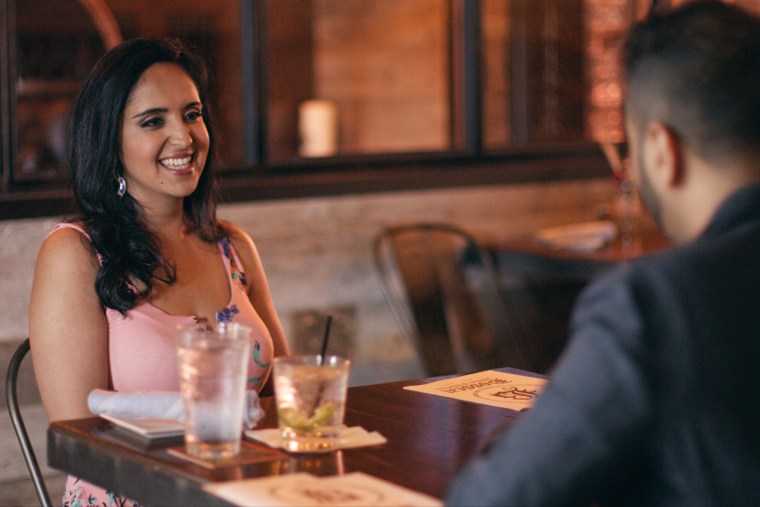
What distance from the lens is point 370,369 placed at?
4266 mm

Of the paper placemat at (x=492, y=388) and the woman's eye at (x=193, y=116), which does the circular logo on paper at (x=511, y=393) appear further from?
the woman's eye at (x=193, y=116)

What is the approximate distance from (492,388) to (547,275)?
2.09m

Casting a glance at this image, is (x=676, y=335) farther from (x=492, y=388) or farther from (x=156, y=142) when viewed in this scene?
(x=156, y=142)

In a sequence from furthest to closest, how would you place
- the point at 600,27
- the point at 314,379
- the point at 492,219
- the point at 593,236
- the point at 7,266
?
1. the point at 600,27
2. the point at 492,219
3. the point at 593,236
4. the point at 7,266
5. the point at 314,379

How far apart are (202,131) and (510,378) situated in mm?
843

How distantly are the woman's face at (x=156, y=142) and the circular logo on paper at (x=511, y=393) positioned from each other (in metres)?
0.78

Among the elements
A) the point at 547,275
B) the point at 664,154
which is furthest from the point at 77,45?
the point at 664,154

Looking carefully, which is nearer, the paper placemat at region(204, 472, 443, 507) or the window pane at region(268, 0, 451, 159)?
the paper placemat at region(204, 472, 443, 507)

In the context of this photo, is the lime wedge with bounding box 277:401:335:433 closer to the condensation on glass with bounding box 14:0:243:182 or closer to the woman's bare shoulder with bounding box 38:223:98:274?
the woman's bare shoulder with bounding box 38:223:98:274

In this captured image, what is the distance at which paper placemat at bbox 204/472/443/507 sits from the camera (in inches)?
53.0

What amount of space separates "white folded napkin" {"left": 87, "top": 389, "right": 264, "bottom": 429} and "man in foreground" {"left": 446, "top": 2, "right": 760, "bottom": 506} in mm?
587

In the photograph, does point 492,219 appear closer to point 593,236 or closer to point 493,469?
point 593,236

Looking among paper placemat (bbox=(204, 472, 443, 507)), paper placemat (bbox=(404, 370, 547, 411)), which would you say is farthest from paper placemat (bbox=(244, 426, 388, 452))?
paper placemat (bbox=(404, 370, 547, 411))

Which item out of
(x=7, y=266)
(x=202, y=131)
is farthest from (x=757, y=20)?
(x=7, y=266)
